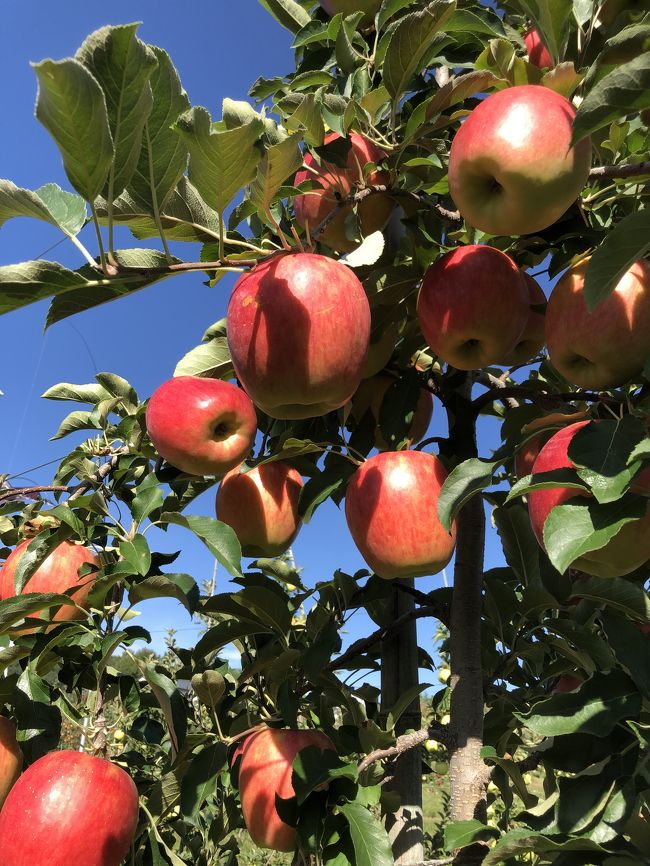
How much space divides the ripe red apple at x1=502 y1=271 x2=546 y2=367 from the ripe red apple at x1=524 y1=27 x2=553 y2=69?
0.48 metres

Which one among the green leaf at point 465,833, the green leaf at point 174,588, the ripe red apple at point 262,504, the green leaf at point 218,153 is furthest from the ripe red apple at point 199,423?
the green leaf at point 465,833

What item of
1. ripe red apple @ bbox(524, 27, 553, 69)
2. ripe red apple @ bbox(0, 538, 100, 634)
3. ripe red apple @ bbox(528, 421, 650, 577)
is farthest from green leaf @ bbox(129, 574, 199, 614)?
ripe red apple @ bbox(524, 27, 553, 69)

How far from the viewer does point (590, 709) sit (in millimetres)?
971

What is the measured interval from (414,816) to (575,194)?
1.28 meters

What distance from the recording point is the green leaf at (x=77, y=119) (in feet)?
2.40

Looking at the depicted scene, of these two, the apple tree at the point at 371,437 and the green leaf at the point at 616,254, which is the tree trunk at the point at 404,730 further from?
the green leaf at the point at 616,254

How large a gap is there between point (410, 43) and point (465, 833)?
4.54ft

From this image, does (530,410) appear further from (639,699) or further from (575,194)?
(639,699)

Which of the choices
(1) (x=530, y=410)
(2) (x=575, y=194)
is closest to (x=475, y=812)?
(1) (x=530, y=410)

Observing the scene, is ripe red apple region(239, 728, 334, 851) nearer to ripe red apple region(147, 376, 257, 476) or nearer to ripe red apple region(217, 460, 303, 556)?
ripe red apple region(217, 460, 303, 556)

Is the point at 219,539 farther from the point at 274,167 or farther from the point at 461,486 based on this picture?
the point at 274,167

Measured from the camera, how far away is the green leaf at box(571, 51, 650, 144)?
763 millimetres

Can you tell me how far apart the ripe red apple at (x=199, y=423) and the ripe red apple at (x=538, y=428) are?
0.63 metres

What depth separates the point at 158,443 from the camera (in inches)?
58.9
